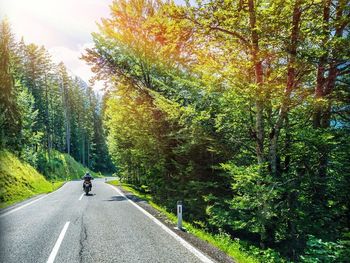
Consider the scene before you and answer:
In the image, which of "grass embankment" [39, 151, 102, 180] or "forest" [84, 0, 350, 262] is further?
"grass embankment" [39, 151, 102, 180]

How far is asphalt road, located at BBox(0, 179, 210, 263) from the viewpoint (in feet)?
20.9

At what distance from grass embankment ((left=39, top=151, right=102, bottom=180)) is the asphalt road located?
136 ft

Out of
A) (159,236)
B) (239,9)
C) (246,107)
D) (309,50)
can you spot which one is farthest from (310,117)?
(159,236)

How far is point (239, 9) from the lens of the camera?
8.23 meters

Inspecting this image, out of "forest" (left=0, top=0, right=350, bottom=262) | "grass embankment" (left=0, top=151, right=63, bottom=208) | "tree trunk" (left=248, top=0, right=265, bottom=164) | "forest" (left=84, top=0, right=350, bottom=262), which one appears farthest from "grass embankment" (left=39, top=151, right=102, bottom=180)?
"tree trunk" (left=248, top=0, right=265, bottom=164)

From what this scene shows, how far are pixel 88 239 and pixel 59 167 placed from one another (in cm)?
5224

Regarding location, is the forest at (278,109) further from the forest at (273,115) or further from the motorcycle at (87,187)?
the motorcycle at (87,187)

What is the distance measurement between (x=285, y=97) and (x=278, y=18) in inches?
89.7

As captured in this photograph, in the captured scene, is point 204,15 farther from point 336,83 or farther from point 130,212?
point 130,212

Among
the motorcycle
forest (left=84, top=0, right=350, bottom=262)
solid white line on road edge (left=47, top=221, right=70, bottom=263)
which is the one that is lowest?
solid white line on road edge (left=47, top=221, right=70, bottom=263)

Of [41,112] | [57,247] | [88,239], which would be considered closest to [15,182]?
[88,239]

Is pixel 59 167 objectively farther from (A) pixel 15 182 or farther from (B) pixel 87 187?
(B) pixel 87 187

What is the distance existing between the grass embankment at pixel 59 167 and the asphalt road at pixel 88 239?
41363 mm

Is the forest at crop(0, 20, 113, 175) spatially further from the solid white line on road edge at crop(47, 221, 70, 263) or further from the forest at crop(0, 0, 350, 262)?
the forest at crop(0, 0, 350, 262)
